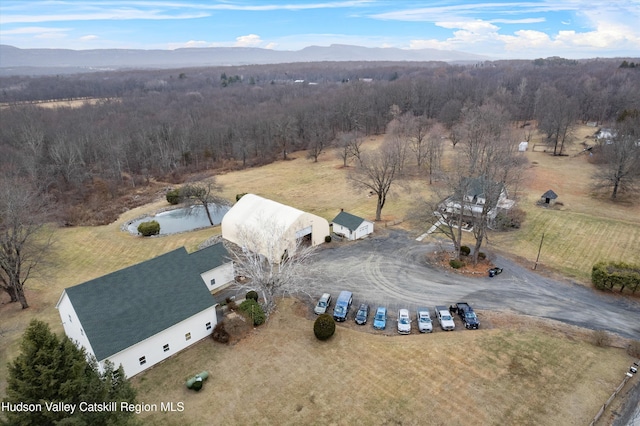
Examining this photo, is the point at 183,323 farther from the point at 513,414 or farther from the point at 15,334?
the point at 513,414

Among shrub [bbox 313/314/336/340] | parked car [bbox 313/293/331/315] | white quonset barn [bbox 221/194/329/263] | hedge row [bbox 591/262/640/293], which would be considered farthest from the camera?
white quonset barn [bbox 221/194/329/263]

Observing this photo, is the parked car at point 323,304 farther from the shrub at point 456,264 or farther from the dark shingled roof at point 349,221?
the shrub at point 456,264

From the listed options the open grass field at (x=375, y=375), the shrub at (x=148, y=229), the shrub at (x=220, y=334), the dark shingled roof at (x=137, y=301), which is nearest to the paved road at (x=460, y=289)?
the open grass field at (x=375, y=375)

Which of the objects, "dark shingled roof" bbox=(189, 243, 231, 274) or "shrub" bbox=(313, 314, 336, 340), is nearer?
"shrub" bbox=(313, 314, 336, 340)

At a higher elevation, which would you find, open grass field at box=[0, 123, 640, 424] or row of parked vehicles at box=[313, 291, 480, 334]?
row of parked vehicles at box=[313, 291, 480, 334]

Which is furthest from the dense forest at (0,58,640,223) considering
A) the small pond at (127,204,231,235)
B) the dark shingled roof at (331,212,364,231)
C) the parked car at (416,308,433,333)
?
the parked car at (416,308,433,333)

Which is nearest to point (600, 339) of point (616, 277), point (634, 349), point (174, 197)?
point (634, 349)

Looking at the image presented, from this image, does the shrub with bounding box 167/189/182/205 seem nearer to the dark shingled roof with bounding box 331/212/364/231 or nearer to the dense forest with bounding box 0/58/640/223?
the dense forest with bounding box 0/58/640/223
